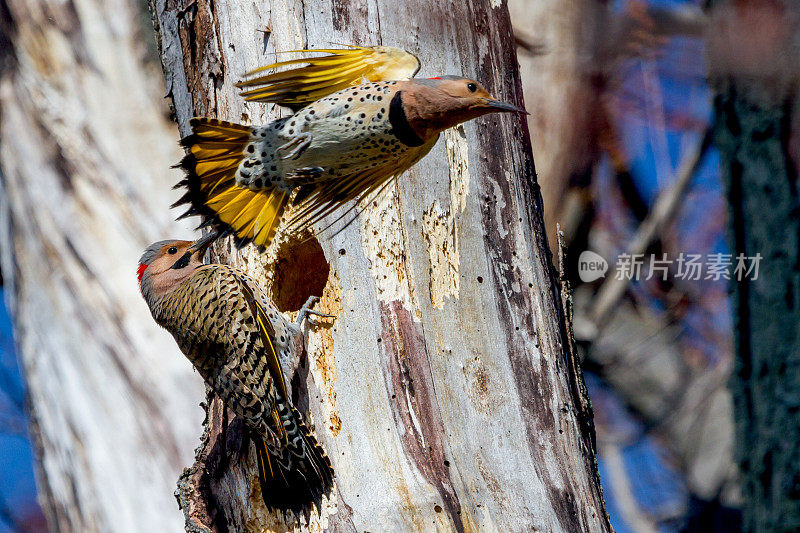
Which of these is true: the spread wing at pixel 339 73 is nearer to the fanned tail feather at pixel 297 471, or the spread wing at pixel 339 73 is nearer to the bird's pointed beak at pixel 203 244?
the bird's pointed beak at pixel 203 244

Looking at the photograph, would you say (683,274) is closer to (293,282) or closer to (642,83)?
(642,83)

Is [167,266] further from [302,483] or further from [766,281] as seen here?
[766,281]

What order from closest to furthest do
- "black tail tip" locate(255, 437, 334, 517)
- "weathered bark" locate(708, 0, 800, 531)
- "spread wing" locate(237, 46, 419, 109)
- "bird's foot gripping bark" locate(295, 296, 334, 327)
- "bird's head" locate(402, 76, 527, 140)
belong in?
"bird's head" locate(402, 76, 527, 140)
"spread wing" locate(237, 46, 419, 109)
"black tail tip" locate(255, 437, 334, 517)
"bird's foot gripping bark" locate(295, 296, 334, 327)
"weathered bark" locate(708, 0, 800, 531)

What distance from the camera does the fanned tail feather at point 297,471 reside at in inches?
91.9

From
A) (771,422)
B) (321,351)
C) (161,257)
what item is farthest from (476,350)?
→ (771,422)

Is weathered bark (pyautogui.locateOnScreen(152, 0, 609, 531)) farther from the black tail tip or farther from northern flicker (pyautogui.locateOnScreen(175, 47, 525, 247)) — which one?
northern flicker (pyautogui.locateOnScreen(175, 47, 525, 247))

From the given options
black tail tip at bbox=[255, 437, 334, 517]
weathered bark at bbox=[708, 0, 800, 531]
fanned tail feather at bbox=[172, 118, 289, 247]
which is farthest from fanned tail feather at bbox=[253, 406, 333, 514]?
weathered bark at bbox=[708, 0, 800, 531]

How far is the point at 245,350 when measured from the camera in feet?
9.10

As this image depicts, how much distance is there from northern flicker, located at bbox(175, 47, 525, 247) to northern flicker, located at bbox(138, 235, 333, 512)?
317 millimetres

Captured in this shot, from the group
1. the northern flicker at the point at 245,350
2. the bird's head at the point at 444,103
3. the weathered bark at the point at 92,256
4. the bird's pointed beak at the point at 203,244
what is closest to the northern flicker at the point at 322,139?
the bird's head at the point at 444,103

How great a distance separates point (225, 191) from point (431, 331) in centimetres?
70


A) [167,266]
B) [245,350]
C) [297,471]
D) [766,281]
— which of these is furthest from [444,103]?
[766,281]

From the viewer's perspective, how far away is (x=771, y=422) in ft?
12.6

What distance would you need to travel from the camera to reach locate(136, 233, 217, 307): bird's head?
300cm
